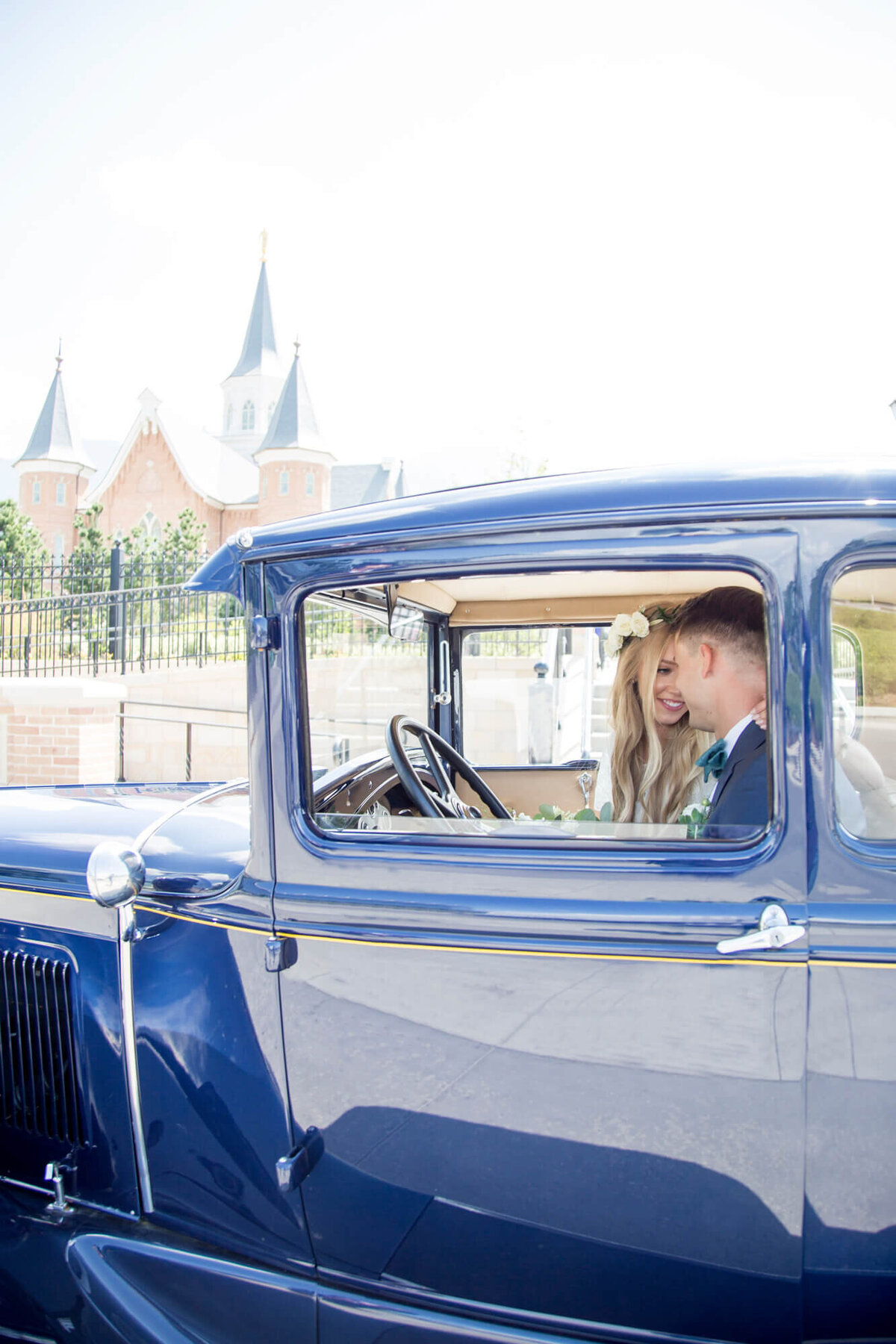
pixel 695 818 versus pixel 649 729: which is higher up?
pixel 649 729

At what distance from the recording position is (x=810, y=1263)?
1268 mm

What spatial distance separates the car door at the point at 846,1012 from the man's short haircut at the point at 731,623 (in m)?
0.32

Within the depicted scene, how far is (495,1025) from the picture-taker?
53.6 inches

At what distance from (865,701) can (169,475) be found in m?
45.0

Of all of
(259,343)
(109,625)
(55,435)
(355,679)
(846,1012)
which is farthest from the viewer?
(259,343)

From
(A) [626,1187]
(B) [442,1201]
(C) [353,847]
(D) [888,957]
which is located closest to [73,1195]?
(B) [442,1201]

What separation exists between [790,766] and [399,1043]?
2.71ft

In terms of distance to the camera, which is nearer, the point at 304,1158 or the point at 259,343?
the point at 304,1158

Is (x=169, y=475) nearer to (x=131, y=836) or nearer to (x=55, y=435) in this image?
(x=55, y=435)

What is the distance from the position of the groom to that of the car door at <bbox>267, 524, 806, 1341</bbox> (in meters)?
0.20

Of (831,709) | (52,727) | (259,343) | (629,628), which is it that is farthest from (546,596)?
(259,343)

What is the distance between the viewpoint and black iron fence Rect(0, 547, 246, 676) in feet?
37.3

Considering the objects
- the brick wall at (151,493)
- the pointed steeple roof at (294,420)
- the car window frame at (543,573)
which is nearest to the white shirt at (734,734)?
the car window frame at (543,573)

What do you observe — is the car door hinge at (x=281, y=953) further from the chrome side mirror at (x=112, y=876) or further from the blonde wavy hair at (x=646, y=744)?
the blonde wavy hair at (x=646, y=744)
